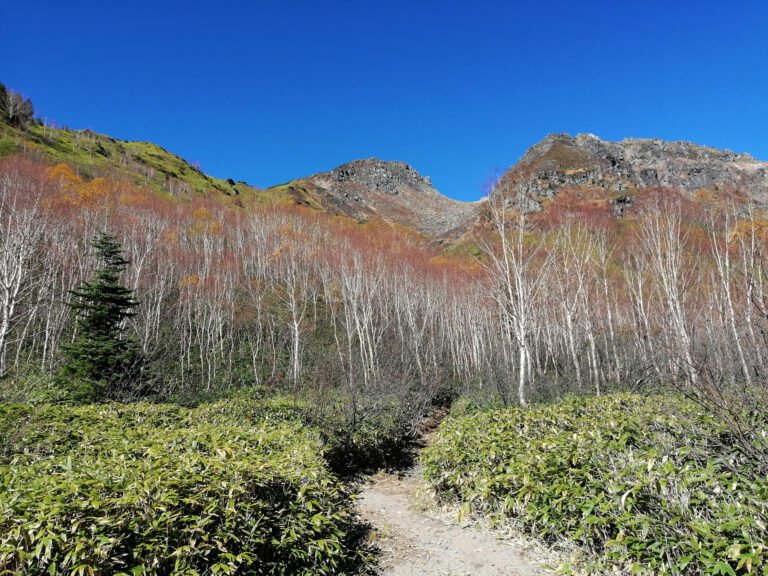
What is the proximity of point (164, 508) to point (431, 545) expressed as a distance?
11.2 feet

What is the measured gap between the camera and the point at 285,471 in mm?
3869

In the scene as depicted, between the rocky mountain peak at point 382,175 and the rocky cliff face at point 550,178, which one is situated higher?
the rocky mountain peak at point 382,175

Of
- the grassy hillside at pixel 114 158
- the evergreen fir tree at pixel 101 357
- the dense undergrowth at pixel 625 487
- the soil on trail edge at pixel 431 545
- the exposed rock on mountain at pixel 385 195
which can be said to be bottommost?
the soil on trail edge at pixel 431 545

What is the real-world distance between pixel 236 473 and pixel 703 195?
805 inches

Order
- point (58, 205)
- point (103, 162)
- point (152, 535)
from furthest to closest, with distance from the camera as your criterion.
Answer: point (103, 162) → point (58, 205) → point (152, 535)

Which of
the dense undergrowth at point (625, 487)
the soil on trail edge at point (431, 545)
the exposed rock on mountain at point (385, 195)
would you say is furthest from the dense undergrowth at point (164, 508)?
Answer: the exposed rock on mountain at point (385, 195)

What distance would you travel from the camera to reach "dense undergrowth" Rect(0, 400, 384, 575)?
2.37 metres

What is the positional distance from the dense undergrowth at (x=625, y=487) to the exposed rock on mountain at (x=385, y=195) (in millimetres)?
80496

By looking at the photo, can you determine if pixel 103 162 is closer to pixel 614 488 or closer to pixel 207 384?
pixel 207 384

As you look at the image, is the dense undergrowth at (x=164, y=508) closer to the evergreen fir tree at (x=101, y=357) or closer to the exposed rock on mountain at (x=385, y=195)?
the evergreen fir tree at (x=101, y=357)

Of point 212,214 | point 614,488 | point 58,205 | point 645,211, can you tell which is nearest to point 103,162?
point 212,214

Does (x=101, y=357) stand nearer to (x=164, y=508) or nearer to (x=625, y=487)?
(x=164, y=508)

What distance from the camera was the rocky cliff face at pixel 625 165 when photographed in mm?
66062

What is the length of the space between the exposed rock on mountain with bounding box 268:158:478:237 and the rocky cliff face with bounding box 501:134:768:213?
70.1 feet
